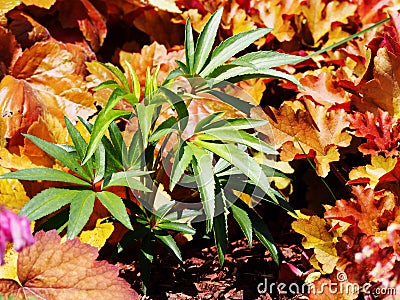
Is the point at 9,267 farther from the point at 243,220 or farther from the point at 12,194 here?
the point at 243,220

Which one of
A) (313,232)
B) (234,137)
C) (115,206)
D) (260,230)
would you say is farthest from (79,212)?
(313,232)

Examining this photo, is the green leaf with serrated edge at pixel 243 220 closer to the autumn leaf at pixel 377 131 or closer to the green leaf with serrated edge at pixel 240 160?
the green leaf with serrated edge at pixel 240 160

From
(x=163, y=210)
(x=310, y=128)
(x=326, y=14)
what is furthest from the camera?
(x=326, y=14)

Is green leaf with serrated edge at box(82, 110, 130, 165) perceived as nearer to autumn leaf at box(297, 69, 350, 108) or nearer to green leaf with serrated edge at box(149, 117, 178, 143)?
green leaf with serrated edge at box(149, 117, 178, 143)

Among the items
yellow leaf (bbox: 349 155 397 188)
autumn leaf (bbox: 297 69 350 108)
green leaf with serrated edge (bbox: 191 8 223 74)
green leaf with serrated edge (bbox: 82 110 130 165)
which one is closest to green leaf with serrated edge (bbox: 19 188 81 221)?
green leaf with serrated edge (bbox: 82 110 130 165)

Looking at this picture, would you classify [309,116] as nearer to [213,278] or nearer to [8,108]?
[213,278]

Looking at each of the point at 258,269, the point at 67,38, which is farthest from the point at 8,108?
the point at 258,269

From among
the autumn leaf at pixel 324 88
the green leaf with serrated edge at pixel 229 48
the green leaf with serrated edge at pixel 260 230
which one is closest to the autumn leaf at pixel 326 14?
the autumn leaf at pixel 324 88
